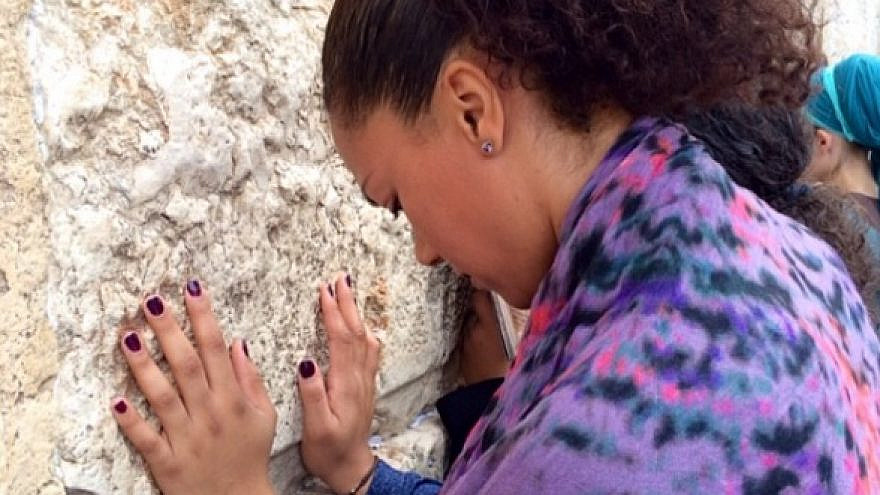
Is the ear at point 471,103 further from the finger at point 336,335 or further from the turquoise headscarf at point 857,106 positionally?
the turquoise headscarf at point 857,106

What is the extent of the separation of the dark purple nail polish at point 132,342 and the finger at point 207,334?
0.20 ft

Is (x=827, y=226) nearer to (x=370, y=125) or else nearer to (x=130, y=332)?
(x=370, y=125)

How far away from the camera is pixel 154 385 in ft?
2.85

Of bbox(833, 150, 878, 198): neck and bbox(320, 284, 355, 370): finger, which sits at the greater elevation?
bbox(320, 284, 355, 370): finger

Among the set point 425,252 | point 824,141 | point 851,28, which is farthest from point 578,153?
point 851,28

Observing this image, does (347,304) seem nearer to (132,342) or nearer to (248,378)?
(248,378)

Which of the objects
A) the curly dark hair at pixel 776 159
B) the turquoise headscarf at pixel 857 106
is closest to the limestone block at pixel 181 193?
the curly dark hair at pixel 776 159

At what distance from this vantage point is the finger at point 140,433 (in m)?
0.84

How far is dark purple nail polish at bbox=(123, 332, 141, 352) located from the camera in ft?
2.76

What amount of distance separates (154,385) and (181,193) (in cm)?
15

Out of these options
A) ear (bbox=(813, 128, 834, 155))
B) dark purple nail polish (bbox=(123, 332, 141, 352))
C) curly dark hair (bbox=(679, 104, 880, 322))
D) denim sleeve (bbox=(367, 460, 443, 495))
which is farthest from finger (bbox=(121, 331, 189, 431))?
ear (bbox=(813, 128, 834, 155))

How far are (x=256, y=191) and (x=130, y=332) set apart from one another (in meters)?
0.18

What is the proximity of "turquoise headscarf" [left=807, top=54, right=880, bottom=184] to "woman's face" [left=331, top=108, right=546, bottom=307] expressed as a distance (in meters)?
1.72

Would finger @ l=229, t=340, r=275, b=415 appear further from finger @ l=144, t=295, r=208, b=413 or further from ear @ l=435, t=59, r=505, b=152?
ear @ l=435, t=59, r=505, b=152
